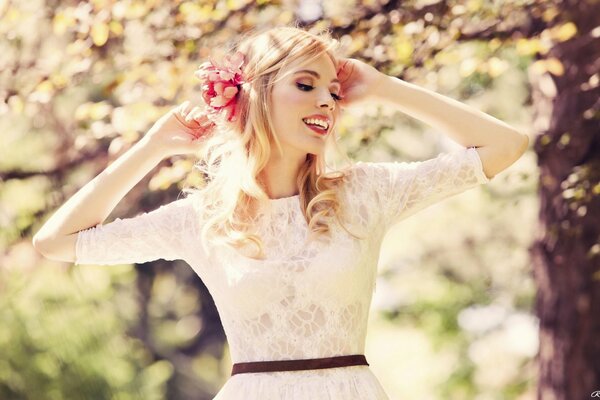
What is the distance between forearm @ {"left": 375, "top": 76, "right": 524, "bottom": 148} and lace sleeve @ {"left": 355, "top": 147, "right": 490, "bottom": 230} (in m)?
0.05

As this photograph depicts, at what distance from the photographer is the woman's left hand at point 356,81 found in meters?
3.51

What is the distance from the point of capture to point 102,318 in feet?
40.2

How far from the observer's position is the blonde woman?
128 inches

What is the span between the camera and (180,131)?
11.9 feet

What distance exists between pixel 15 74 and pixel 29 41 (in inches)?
93.0

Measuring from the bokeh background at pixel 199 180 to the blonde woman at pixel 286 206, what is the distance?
8.76 feet

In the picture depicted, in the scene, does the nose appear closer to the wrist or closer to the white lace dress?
the white lace dress

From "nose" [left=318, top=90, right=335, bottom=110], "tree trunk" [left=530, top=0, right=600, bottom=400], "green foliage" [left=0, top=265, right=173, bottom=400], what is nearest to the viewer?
"nose" [left=318, top=90, right=335, bottom=110]

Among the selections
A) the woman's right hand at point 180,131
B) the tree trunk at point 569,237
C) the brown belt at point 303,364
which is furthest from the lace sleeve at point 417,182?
the tree trunk at point 569,237

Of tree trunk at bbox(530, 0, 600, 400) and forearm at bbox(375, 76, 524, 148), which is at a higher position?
forearm at bbox(375, 76, 524, 148)

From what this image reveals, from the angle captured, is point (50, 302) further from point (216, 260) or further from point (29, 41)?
point (216, 260)

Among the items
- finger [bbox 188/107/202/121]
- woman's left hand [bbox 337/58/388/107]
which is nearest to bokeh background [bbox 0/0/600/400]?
woman's left hand [bbox 337/58/388/107]

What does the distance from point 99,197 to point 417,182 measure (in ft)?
3.05

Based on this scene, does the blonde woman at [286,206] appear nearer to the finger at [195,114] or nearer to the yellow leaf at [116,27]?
the finger at [195,114]
